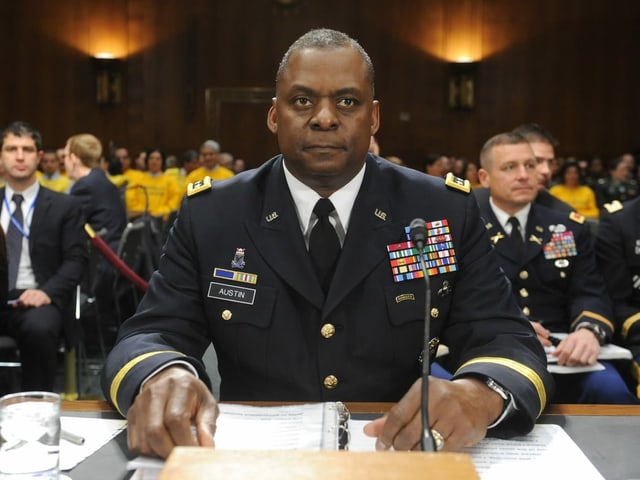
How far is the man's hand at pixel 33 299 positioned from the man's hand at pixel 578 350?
7.87 feet

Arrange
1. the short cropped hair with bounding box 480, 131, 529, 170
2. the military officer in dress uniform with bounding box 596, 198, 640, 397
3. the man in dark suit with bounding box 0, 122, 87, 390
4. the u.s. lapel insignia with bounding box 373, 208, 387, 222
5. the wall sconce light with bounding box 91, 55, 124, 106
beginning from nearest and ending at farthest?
1. the u.s. lapel insignia with bounding box 373, 208, 387, 222
2. the military officer in dress uniform with bounding box 596, 198, 640, 397
3. the short cropped hair with bounding box 480, 131, 529, 170
4. the man in dark suit with bounding box 0, 122, 87, 390
5. the wall sconce light with bounding box 91, 55, 124, 106

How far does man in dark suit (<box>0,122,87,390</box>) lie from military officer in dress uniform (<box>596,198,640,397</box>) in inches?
97.2

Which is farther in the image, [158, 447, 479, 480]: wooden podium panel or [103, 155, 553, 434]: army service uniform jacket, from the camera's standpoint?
[103, 155, 553, 434]: army service uniform jacket

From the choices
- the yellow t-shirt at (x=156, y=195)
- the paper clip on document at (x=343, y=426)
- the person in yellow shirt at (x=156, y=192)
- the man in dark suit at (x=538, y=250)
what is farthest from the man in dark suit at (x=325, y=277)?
the yellow t-shirt at (x=156, y=195)

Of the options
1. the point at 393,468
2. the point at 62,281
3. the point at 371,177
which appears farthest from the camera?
the point at 62,281

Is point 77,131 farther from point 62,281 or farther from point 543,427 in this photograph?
point 543,427

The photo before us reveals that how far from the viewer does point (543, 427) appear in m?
1.39

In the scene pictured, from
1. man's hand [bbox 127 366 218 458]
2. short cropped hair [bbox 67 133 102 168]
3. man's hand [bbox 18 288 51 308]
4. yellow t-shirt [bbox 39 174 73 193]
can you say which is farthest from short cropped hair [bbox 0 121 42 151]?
yellow t-shirt [bbox 39 174 73 193]

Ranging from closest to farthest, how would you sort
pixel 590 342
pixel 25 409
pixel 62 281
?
pixel 25 409 < pixel 590 342 < pixel 62 281

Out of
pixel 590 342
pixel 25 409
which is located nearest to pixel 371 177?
pixel 25 409

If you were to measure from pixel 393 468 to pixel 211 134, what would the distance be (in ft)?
40.6

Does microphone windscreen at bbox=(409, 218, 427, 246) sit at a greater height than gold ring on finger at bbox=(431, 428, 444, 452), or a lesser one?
greater

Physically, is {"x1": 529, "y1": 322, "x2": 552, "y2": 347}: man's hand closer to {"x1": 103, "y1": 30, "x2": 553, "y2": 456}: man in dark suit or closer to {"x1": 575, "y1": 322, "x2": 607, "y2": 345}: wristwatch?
{"x1": 575, "y1": 322, "x2": 607, "y2": 345}: wristwatch

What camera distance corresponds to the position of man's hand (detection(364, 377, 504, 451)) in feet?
3.90
